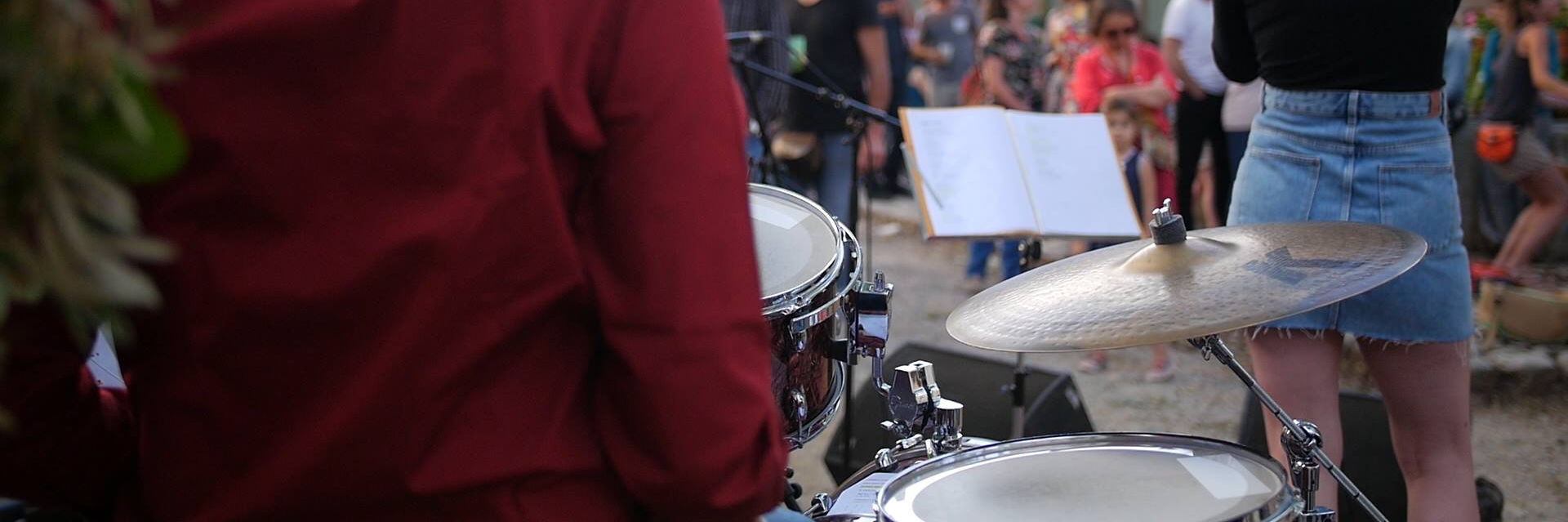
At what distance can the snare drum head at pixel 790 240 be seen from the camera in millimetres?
1680

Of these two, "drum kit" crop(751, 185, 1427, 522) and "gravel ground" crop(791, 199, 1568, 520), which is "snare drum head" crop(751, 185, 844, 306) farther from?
"gravel ground" crop(791, 199, 1568, 520)

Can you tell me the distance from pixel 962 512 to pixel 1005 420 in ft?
5.32

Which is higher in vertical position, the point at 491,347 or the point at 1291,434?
the point at 491,347

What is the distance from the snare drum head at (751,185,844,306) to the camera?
1680 millimetres

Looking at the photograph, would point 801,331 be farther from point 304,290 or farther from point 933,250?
point 933,250

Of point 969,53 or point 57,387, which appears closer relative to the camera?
point 57,387

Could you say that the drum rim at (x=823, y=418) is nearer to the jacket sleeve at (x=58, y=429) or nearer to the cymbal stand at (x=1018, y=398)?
the jacket sleeve at (x=58, y=429)

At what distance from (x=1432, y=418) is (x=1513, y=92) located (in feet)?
14.4

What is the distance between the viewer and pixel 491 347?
1.01m

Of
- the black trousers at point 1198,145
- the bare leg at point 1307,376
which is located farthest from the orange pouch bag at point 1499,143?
the bare leg at point 1307,376

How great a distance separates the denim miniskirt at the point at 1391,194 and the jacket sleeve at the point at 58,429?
1630 millimetres

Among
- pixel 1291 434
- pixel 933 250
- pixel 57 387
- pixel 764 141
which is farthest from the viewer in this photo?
pixel 933 250

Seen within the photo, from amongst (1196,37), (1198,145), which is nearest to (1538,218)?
(1198,145)

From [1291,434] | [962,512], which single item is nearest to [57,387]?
[962,512]
